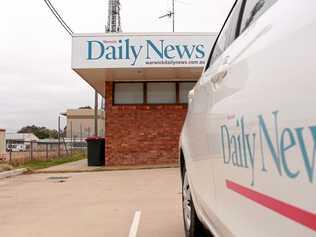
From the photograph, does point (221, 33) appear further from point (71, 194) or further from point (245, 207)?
point (71, 194)

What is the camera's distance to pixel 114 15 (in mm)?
32500

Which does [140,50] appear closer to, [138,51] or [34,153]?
[138,51]

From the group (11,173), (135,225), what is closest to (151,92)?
(11,173)

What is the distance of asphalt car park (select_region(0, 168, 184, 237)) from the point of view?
7.14 meters

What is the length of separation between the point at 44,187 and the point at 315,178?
12125 mm

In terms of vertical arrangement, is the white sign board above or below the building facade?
above

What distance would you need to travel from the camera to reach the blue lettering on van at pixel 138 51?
62.6ft

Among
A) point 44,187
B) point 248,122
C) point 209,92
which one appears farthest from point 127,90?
point 248,122

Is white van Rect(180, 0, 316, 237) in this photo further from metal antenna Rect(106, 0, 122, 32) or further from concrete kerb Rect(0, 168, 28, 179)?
metal antenna Rect(106, 0, 122, 32)

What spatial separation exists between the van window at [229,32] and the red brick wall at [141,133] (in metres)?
16.5

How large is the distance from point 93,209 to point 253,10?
21.2 ft

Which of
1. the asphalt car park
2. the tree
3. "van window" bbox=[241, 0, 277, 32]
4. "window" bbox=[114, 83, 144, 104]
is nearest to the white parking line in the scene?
the asphalt car park

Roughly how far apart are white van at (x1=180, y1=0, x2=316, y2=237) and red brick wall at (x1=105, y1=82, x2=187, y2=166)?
17.2 metres

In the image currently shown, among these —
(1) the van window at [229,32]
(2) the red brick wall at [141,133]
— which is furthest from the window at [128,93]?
(1) the van window at [229,32]
